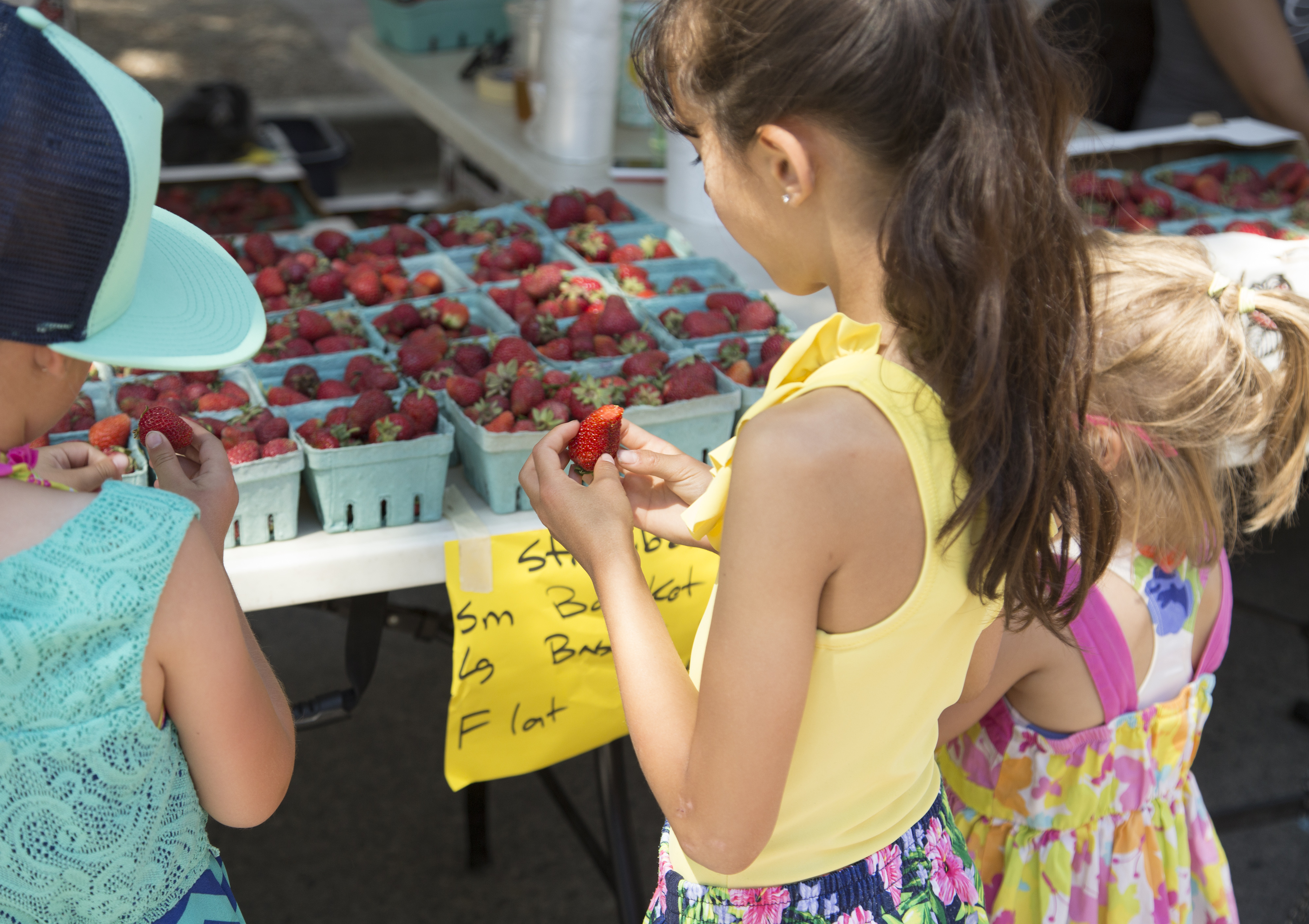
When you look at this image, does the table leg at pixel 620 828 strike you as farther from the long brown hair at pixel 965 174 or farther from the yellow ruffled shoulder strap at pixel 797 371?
the long brown hair at pixel 965 174

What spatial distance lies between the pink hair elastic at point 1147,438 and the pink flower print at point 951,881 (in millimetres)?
572

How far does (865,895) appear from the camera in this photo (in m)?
1.09

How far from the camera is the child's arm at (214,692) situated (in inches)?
34.2

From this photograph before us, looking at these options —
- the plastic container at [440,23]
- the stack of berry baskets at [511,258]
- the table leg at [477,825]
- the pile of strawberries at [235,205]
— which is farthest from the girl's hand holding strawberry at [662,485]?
the plastic container at [440,23]

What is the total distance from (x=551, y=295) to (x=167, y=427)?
Result: 0.92m

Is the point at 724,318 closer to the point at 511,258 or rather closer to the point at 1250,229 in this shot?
the point at 511,258

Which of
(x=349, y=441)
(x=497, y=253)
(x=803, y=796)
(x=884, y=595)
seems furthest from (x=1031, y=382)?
(x=497, y=253)

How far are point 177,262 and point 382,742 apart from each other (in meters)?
1.93

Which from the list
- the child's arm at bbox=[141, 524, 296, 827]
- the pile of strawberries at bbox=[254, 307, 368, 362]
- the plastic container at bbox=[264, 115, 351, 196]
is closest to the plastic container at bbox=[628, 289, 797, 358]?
the pile of strawberries at bbox=[254, 307, 368, 362]

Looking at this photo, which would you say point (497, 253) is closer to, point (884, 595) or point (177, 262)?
point (177, 262)

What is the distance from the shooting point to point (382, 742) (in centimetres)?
265

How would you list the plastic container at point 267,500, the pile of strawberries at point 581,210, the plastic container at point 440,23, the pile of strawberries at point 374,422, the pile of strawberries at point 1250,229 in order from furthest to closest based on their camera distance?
the plastic container at point 440,23, the pile of strawberries at point 1250,229, the pile of strawberries at point 581,210, the pile of strawberries at point 374,422, the plastic container at point 267,500

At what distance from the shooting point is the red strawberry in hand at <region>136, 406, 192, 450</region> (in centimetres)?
111

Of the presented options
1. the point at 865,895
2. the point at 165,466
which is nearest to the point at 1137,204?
the point at 865,895
